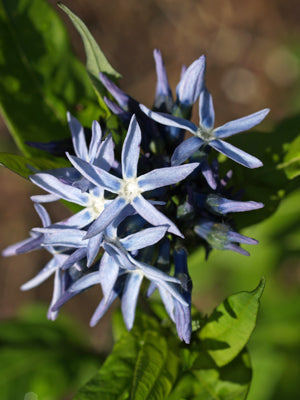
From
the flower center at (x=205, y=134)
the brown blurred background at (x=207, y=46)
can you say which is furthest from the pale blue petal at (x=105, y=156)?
the brown blurred background at (x=207, y=46)

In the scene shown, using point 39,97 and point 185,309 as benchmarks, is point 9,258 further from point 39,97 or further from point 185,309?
point 185,309

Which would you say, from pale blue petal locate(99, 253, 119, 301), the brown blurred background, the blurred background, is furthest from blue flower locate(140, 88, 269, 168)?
the brown blurred background

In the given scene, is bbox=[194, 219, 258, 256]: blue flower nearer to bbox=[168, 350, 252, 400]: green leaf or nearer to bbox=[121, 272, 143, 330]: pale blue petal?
bbox=[121, 272, 143, 330]: pale blue petal

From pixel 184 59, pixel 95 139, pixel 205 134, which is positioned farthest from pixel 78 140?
pixel 184 59

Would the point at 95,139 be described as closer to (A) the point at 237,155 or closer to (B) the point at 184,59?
(A) the point at 237,155

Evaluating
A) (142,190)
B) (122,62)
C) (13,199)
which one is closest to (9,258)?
(13,199)

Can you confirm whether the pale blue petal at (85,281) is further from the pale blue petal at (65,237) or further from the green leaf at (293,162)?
the green leaf at (293,162)
